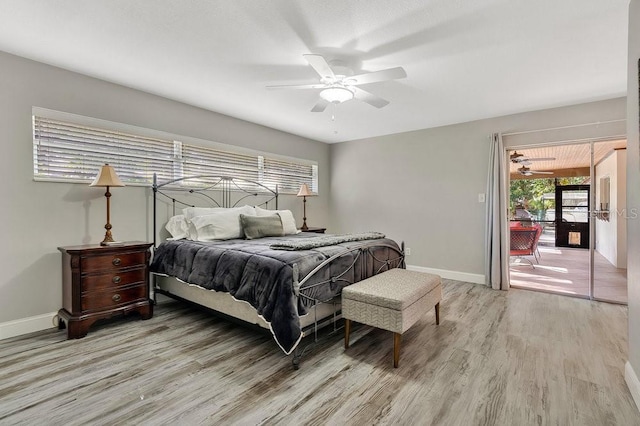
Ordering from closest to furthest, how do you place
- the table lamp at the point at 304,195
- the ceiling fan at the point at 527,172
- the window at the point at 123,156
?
the window at the point at 123,156
the ceiling fan at the point at 527,172
the table lamp at the point at 304,195

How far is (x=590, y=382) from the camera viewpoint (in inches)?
79.0

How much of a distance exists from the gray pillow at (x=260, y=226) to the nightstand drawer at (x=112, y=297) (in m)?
1.21

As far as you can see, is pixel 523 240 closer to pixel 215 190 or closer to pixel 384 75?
pixel 384 75

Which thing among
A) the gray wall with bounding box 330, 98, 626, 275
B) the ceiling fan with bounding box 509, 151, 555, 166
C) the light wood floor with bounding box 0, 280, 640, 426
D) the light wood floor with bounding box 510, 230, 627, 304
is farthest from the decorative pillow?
the ceiling fan with bounding box 509, 151, 555, 166

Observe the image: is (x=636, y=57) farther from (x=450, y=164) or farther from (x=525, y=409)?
(x=450, y=164)

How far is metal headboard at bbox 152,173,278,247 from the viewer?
369cm

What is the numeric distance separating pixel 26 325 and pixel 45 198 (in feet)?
3.84

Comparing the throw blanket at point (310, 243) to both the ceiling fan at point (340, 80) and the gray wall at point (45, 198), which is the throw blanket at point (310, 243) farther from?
the gray wall at point (45, 198)

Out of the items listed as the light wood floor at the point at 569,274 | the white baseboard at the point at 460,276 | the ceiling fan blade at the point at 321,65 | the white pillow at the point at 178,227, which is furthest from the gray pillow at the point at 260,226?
the light wood floor at the point at 569,274

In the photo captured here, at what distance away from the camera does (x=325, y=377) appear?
81.2 inches

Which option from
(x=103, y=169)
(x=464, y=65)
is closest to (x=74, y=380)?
(x=103, y=169)

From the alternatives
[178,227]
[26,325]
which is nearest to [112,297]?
[26,325]

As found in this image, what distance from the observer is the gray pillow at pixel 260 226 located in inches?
142

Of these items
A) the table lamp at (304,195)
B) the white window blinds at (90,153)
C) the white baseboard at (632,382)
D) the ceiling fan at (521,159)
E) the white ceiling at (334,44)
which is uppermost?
the white ceiling at (334,44)
